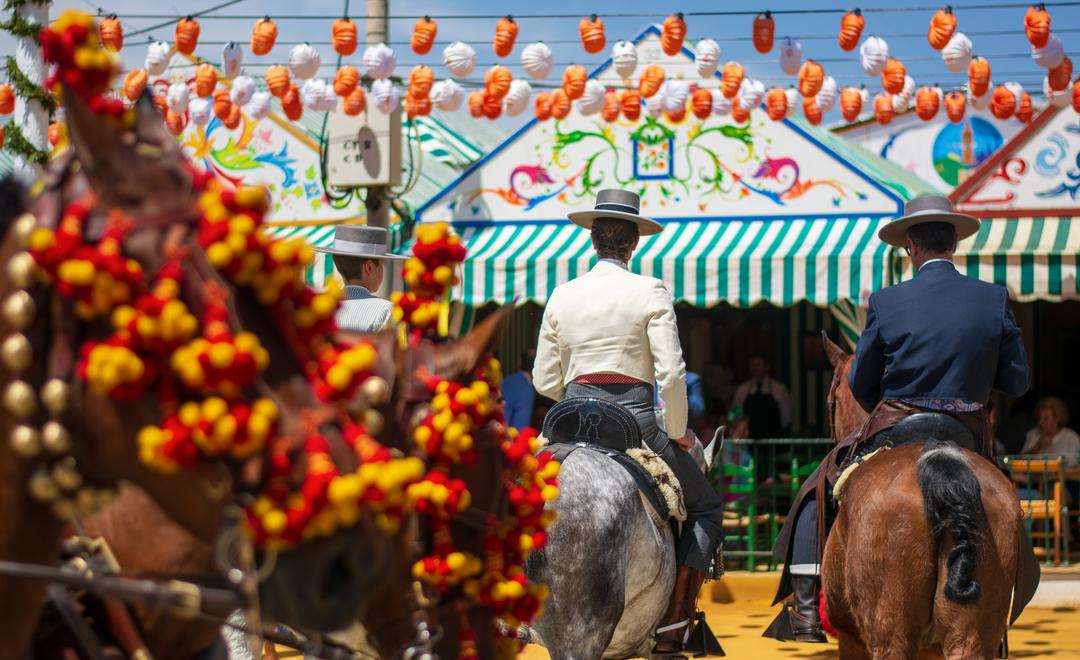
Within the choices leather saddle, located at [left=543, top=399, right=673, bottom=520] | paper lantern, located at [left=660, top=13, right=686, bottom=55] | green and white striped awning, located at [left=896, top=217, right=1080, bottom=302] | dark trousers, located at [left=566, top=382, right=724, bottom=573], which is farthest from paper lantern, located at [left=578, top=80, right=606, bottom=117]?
leather saddle, located at [left=543, top=399, right=673, bottom=520]

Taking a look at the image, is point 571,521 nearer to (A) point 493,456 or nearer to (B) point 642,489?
(B) point 642,489

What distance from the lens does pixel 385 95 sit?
13023mm

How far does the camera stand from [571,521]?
5.21 m

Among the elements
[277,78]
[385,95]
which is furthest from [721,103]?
[277,78]

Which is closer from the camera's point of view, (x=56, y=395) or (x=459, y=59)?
(x=56, y=395)

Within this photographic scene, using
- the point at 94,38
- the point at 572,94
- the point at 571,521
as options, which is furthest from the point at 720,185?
the point at 94,38

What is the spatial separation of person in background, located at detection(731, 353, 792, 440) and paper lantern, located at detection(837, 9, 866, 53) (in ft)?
13.1

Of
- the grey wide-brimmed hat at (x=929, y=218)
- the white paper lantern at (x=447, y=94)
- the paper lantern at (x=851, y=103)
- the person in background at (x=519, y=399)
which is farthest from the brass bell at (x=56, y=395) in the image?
the paper lantern at (x=851, y=103)

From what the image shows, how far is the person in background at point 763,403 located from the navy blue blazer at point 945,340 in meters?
8.59

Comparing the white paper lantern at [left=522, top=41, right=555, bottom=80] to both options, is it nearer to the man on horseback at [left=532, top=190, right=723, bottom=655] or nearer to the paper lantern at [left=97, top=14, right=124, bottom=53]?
the paper lantern at [left=97, top=14, right=124, bottom=53]

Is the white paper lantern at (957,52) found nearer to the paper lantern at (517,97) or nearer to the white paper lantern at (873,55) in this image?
the white paper lantern at (873,55)

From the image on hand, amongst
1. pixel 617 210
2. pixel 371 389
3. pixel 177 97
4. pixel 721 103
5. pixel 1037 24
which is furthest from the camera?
pixel 177 97

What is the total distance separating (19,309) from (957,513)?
3.81 meters

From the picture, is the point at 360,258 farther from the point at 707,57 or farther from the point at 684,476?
the point at 707,57
